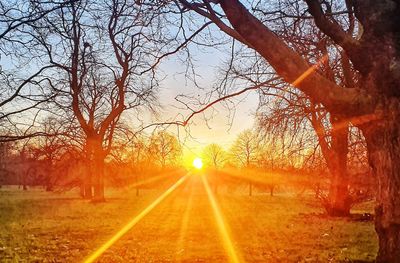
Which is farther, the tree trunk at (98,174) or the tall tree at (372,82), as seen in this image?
the tree trunk at (98,174)

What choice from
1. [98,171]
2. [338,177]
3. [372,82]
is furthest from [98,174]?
[372,82]

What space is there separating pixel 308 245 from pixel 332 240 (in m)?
1.15

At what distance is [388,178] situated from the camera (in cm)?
520

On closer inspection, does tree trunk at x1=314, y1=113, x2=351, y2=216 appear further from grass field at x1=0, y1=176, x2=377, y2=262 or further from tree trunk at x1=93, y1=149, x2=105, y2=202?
tree trunk at x1=93, y1=149, x2=105, y2=202

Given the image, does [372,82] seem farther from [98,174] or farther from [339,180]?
[98,174]

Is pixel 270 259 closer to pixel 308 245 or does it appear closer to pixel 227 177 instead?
pixel 308 245

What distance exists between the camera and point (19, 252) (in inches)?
334

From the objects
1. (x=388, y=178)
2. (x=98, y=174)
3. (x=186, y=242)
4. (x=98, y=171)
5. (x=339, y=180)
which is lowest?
(x=186, y=242)

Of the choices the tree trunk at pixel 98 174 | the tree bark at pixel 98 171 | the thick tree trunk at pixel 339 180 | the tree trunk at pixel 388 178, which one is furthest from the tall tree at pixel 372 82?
the tree trunk at pixel 98 174

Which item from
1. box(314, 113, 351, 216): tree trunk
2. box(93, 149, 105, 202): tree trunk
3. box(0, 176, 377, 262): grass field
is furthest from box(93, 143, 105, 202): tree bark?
box(314, 113, 351, 216): tree trunk

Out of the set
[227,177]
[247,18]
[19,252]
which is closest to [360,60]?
[247,18]

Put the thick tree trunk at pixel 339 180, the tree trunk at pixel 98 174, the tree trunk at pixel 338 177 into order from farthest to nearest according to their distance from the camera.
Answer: the tree trunk at pixel 98 174 < the thick tree trunk at pixel 339 180 < the tree trunk at pixel 338 177

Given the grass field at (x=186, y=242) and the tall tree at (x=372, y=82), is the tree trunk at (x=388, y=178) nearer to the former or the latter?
the tall tree at (x=372, y=82)

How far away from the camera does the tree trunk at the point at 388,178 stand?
16.9ft
